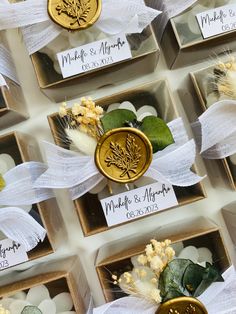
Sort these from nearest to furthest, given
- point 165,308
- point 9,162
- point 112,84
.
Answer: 1. point 165,308
2. point 9,162
3. point 112,84

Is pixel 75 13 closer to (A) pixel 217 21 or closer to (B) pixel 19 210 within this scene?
(A) pixel 217 21

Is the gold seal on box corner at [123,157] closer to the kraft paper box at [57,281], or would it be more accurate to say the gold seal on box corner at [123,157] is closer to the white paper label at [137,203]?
the white paper label at [137,203]

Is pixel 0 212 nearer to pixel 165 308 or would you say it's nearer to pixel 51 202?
pixel 51 202

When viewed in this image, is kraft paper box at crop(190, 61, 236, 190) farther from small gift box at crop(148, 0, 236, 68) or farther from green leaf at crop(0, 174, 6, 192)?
green leaf at crop(0, 174, 6, 192)

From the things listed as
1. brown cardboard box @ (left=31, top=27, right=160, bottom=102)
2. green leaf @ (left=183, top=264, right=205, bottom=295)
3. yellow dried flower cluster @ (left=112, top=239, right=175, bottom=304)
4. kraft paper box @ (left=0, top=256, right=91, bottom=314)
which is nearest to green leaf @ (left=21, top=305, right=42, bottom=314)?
kraft paper box @ (left=0, top=256, right=91, bottom=314)

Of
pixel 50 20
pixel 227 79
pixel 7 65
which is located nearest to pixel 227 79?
pixel 227 79

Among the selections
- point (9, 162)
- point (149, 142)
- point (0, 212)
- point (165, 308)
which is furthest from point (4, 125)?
point (165, 308)

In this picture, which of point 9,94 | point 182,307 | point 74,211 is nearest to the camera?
point 182,307
